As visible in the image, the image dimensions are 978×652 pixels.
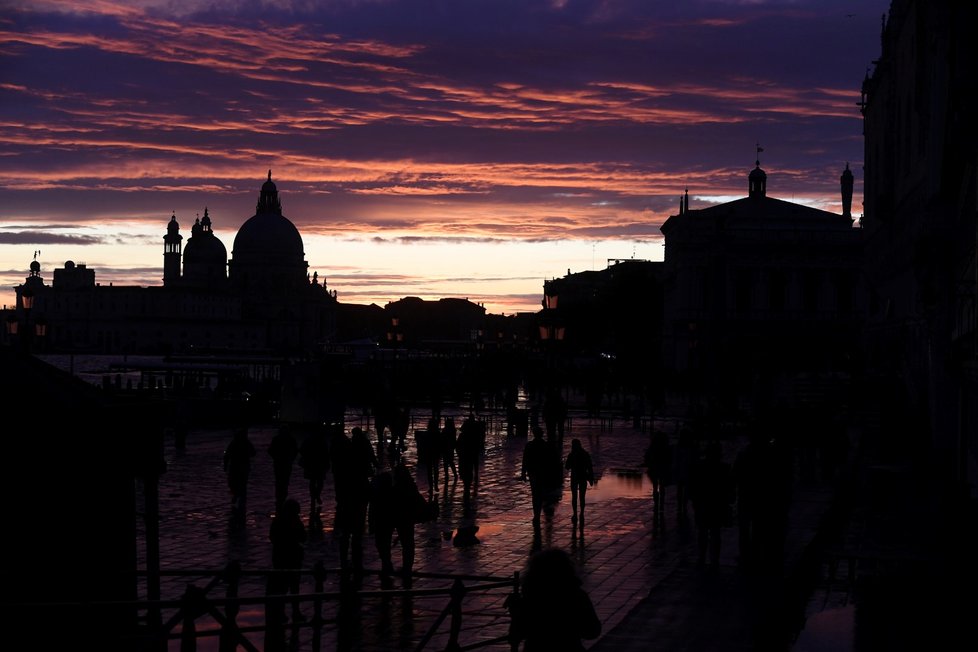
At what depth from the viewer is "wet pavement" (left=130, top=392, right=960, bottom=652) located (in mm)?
10977

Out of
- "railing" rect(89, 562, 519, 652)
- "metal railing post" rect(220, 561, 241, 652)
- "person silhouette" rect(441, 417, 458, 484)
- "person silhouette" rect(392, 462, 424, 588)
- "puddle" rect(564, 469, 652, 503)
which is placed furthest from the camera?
"person silhouette" rect(441, 417, 458, 484)

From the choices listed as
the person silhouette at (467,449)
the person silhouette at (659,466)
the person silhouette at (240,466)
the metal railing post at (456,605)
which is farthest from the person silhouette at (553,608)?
the person silhouette at (467,449)

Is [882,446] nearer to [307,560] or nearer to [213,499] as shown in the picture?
[213,499]

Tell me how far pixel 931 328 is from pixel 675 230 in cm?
6157

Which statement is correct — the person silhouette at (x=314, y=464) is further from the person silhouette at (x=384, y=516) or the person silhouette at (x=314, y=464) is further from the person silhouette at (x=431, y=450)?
the person silhouette at (x=384, y=516)

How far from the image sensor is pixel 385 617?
11.8 meters

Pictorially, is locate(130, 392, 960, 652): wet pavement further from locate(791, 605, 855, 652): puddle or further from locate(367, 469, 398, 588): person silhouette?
locate(367, 469, 398, 588): person silhouette

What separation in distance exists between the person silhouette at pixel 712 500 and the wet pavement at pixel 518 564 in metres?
0.26

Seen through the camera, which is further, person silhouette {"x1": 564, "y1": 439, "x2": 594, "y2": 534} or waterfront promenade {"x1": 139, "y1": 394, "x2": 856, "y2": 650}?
person silhouette {"x1": 564, "y1": 439, "x2": 594, "y2": 534}

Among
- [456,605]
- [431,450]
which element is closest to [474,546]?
[431,450]

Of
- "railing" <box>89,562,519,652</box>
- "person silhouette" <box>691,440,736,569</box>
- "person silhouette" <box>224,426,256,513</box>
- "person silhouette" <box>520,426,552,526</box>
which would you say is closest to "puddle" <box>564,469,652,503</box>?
"person silhouette" <box>520,426,552,526</box>

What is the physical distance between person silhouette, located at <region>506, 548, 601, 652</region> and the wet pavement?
1.78 m

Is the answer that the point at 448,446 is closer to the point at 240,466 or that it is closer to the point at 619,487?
the point at 619,487

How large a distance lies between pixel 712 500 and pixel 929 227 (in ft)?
38.1
